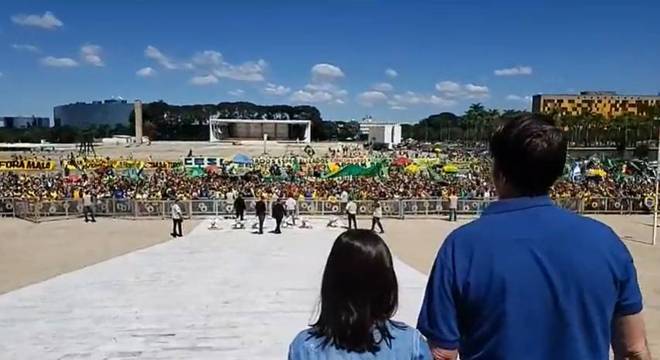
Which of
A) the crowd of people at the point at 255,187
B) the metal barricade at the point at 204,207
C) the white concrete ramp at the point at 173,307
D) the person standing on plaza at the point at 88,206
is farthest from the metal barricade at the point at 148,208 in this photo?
the white concrete ramp at the point at 173,307

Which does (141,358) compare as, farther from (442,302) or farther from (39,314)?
(442,302)

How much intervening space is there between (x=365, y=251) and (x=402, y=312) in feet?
23.9

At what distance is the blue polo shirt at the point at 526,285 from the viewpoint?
6.23ft

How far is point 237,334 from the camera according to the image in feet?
25.7

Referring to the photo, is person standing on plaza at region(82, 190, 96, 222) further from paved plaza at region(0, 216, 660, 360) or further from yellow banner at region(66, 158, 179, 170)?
yellow banner at region(66, 158, 179, 170)

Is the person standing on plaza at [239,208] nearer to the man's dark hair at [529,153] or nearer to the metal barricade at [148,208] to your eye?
the metal barricade at [148,208]

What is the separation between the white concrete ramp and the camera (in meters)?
7.25

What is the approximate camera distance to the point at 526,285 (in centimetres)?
190

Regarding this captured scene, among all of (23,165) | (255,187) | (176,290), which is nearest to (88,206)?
(255,187)

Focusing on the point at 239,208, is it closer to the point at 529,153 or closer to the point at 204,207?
the point at 204,207

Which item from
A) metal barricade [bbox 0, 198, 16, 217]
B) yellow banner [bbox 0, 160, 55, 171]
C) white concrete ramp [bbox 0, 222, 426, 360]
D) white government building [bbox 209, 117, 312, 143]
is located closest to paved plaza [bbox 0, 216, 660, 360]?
white concrete ramp [bbox 0, 222, 426, 360]

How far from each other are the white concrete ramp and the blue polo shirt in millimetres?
5427

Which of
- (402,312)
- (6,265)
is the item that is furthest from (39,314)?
(6,265)

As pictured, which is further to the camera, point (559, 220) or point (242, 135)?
point (242, 135)
